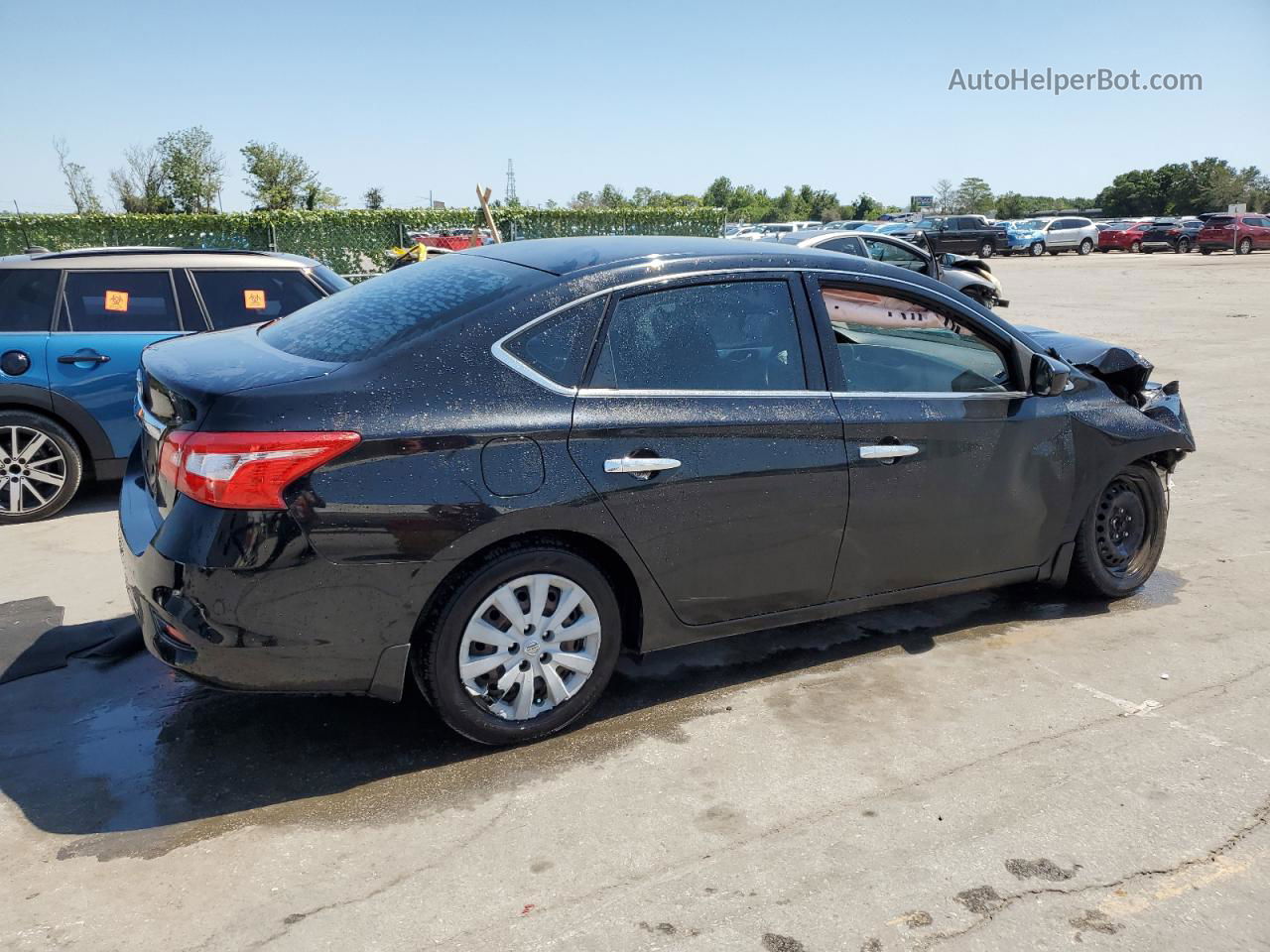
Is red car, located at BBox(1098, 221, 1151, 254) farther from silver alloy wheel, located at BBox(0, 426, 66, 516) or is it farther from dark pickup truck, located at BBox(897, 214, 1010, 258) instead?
silver alloy wheel, located at BBox(0, 426, 66, 516)

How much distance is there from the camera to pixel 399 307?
4.00m

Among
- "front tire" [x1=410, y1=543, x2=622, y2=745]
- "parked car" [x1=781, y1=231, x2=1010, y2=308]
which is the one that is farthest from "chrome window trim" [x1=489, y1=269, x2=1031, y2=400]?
"parked car" [x1=781, y1=231, x2=1010, y2=308]

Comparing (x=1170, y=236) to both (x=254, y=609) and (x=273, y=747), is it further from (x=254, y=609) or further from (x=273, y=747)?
(x=254, y=609)

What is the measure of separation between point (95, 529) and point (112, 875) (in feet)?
13.6

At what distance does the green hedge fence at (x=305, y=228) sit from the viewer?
70.4ft

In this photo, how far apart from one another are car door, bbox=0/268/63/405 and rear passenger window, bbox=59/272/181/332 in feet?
0.37

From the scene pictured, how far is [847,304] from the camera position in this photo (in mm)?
4492

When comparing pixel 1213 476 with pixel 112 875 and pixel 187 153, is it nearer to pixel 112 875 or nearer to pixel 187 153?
pixel 112 875

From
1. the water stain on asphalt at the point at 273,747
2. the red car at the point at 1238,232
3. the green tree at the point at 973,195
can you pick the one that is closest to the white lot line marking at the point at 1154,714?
the water stain on asphalt at the point at 273,747

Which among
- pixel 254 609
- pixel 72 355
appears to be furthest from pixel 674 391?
pixel 72 355

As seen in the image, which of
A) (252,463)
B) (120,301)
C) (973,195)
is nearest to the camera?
(252,463)

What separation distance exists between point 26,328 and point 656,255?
4.76 metres

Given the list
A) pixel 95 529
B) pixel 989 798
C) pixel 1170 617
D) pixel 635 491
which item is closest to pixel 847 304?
pixel 635 491

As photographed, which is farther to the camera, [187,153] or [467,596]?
[187,153]
